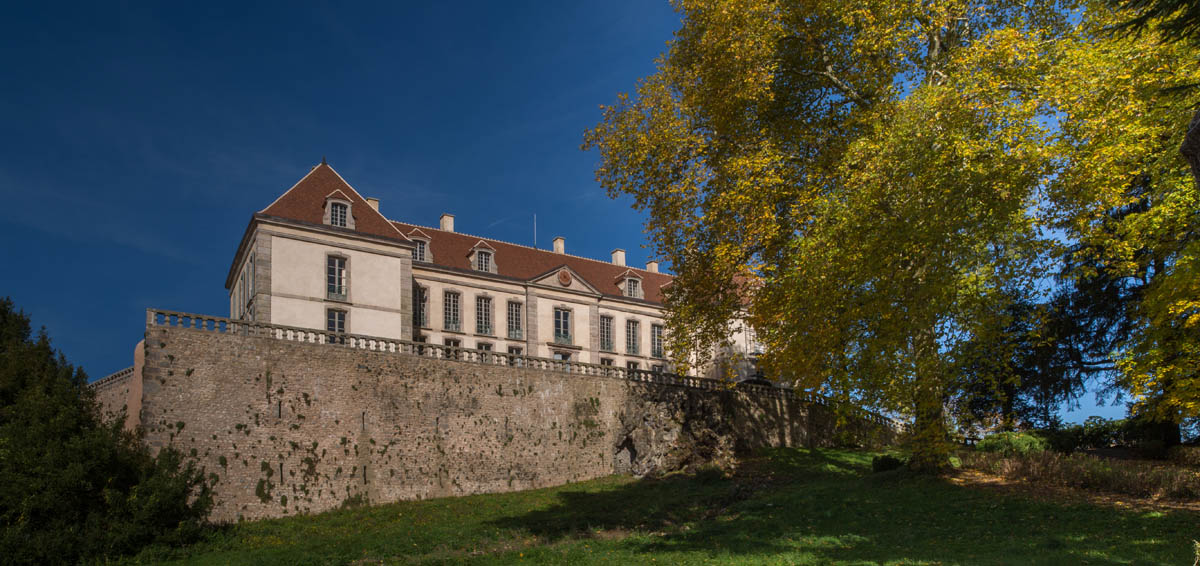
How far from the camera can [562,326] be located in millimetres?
41719

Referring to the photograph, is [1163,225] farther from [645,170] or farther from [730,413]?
[730,413]

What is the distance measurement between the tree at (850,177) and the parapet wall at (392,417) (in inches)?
142

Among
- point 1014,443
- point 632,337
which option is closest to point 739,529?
point 1014,443

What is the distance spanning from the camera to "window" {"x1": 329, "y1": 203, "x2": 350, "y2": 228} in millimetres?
32750

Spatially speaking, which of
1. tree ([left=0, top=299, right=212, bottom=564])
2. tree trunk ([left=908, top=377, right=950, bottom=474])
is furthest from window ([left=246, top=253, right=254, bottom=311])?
tree trunk ([left=908, top=377, right=950, bottom=474])

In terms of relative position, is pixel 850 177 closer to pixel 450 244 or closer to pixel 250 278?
pixel 250 278

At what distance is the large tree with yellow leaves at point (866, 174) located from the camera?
639 inches

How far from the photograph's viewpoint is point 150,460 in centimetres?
1909

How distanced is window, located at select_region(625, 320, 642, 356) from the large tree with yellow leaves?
19.3 meters

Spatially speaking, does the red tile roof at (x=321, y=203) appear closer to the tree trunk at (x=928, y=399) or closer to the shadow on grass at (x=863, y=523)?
the shadow on grass at (x=863, y=523)

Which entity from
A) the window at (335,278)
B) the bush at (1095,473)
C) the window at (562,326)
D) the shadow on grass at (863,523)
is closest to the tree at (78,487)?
the shadow on grass at (863,523)

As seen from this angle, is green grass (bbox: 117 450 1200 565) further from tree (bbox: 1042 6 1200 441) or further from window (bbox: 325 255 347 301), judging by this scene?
window (bbox: 325 255 347 301)

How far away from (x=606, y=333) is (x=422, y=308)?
10692 millimetres

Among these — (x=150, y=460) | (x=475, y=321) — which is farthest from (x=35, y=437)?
(x=475, y=321)
